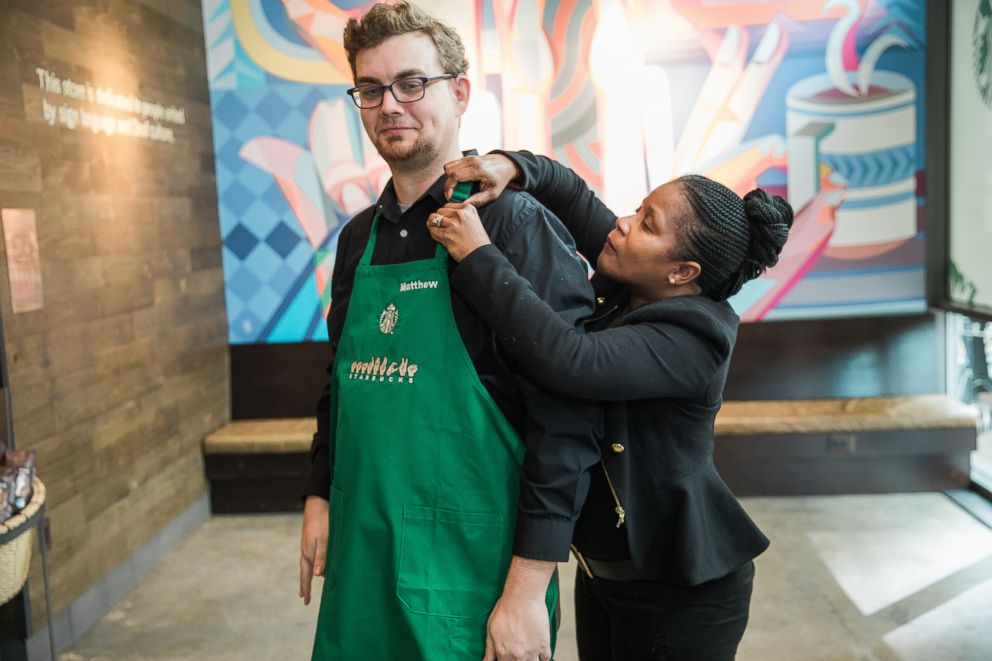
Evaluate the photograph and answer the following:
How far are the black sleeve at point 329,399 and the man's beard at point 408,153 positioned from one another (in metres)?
0.24

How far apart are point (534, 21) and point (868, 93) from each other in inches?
70.1

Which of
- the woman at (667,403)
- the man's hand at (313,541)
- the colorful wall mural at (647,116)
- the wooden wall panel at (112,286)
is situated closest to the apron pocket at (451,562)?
the woman at (667,403)

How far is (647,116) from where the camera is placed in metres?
4.57

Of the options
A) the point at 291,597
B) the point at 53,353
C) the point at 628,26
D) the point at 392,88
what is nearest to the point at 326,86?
the point at 628,26

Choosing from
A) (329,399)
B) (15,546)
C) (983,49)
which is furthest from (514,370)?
(983,49)

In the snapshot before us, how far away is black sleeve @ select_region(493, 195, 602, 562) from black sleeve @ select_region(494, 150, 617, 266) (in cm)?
29

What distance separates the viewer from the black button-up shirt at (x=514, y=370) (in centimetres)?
134

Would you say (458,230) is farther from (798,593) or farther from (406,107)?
(798,593)

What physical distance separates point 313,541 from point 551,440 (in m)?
0.59

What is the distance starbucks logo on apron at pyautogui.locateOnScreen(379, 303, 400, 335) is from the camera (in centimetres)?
145

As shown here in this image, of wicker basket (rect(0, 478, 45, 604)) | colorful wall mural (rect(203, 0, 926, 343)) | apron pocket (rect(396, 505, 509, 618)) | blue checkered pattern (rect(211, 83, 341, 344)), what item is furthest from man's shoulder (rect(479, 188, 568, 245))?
blue checkered pattern (rect(211, 83, 341, 344))

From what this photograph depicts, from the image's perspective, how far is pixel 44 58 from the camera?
314cm

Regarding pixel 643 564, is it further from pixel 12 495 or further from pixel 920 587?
pixel 920 587

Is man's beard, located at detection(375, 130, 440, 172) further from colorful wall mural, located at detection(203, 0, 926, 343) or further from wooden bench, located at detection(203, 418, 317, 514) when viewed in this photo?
colorful wall mural, located at detection(203, 0, 926, 343)
